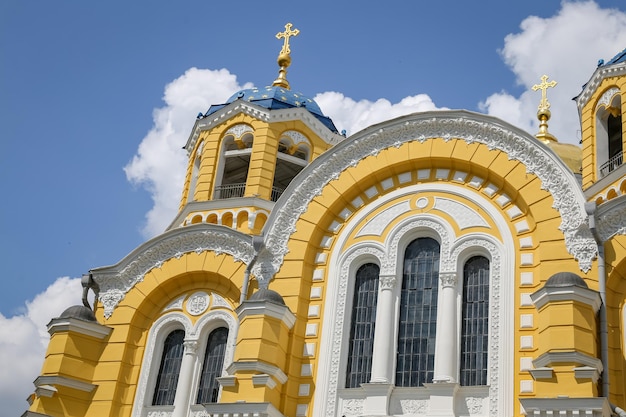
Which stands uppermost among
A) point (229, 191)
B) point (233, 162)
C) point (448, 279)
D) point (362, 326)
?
point (233, 162)

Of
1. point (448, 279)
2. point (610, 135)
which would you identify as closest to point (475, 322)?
point (448, 279)

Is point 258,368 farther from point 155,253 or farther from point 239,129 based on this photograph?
point 239,129

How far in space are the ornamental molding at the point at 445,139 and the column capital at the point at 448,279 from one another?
2398 millimetres

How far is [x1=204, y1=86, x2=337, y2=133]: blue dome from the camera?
2514cm

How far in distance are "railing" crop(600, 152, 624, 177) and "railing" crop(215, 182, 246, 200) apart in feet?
30.0

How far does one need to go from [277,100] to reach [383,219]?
20.7ft

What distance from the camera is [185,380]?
66.6 ft

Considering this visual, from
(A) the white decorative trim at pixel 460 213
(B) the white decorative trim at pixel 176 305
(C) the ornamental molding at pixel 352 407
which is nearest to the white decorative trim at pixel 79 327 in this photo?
(B) the white decorative trim at pixel 176 305

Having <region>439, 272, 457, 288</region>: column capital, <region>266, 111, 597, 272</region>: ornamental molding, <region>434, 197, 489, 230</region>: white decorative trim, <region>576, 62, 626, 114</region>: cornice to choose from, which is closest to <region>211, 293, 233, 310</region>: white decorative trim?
<region>266, 111, 597, 272</region>: ornamental molding

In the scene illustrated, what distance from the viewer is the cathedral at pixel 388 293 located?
17375mm

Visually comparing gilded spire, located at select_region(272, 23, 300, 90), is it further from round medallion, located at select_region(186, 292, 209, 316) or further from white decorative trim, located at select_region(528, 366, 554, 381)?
white decorative trim, located at select_region(528, 366, 554, 381)

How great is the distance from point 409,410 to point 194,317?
595 cm

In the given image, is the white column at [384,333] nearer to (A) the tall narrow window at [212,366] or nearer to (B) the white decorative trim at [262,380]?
(B) the white decorative trim at [262,380]

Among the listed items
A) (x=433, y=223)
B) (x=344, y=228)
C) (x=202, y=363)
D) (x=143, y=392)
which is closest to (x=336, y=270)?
(x=344, y=228)
